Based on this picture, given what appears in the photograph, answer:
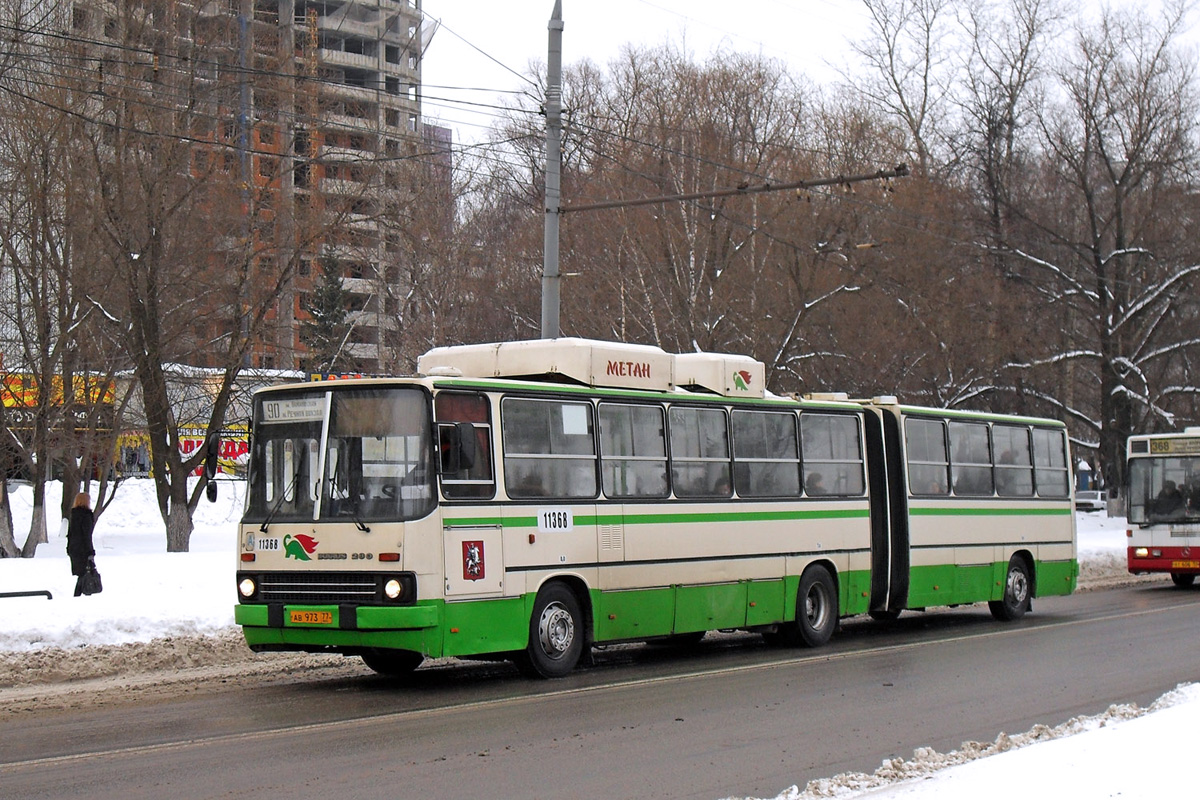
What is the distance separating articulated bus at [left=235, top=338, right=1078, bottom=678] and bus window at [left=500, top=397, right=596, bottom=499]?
2 centimetres

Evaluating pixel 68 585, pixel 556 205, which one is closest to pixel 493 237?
pixel 556 205

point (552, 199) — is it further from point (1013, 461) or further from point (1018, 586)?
point (1018, 586)

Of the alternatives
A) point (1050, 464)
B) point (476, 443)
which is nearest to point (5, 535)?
point (476, 443)

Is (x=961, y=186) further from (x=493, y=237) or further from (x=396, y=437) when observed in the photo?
(x=396, y=437)

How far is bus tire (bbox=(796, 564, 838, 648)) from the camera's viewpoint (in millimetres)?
17237

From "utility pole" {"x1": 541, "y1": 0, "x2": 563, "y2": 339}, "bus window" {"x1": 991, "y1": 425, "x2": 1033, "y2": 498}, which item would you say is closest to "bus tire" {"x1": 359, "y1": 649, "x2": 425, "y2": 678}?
"utility pole" {"x1": 541, "y1": 0, "x2": 563, "y2": 339}

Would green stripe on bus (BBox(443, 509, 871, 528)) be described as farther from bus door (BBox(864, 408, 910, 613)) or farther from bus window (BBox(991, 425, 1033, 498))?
bus window (BBox(991, 425, 1033, 498))

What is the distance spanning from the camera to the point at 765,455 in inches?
666

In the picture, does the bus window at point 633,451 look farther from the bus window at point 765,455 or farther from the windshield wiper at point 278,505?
the windshield wiper at point 278,505

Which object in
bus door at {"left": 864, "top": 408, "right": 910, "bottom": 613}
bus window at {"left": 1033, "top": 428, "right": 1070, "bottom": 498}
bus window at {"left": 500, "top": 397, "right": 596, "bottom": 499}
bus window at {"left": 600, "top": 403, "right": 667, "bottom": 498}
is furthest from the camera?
bus window at {"left": 1033, "top": 428, "right": 1070, "bottom": 498}

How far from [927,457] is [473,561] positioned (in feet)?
28.8

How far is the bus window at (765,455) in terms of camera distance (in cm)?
1652

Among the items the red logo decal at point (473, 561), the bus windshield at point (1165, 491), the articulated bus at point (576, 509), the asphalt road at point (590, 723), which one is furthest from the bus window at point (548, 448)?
the bus windshield at point (1165, 491)

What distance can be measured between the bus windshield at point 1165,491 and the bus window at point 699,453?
15885mm
